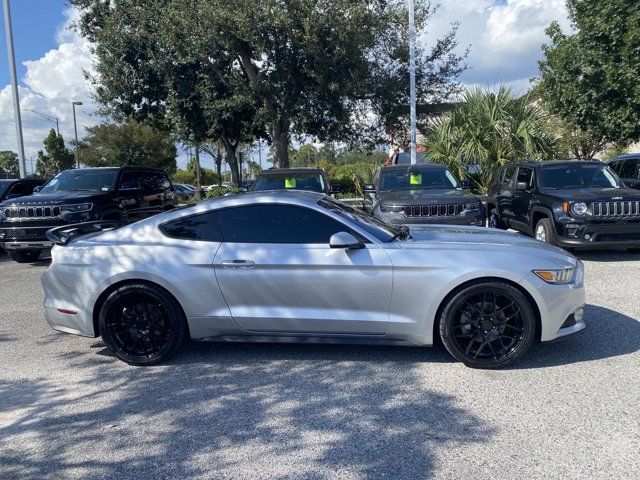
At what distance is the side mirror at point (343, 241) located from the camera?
14.3ft

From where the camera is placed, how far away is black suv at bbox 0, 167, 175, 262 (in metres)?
9.70

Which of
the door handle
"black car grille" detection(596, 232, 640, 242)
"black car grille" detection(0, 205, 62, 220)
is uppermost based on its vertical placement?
"black car grille" detection(0, 205, 62, 220)

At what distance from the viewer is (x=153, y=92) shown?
63.6 feet

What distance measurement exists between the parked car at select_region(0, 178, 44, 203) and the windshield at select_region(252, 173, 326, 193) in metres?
6.22

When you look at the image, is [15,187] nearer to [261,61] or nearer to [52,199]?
[52,199]

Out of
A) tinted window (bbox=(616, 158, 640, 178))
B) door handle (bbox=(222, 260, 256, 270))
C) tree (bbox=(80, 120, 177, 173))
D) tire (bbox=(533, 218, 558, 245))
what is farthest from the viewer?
tree (bbox=(80, 120, 177, 173))

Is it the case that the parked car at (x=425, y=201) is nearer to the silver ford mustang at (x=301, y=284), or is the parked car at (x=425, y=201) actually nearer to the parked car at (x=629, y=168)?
the silver ford mustang at (x=301, y=284)

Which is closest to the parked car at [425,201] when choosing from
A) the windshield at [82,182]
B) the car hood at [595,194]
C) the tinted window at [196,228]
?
the car hood at [595,194]

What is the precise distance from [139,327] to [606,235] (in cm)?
735

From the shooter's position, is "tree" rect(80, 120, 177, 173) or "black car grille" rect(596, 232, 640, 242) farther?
"tree" rect(80, 120, 177, 173)

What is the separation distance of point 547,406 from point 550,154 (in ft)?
39.9

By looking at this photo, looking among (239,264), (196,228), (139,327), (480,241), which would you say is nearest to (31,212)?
(139,327)

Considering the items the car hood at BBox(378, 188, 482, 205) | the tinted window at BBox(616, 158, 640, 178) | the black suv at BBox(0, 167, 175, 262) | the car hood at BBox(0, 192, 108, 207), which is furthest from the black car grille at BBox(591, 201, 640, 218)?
the car hood at BBox(0, 192, 108, 207)

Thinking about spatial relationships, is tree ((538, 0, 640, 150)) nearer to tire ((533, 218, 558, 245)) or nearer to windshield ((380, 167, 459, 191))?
tire ((533, 218, 558, 245))
